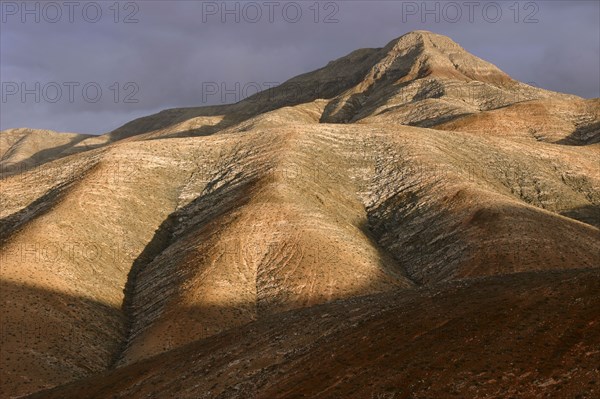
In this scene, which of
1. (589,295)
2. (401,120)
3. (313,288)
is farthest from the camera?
(401,120)

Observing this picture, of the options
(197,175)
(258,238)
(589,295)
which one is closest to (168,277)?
(258,238)

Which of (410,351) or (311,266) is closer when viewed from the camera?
(410,351)

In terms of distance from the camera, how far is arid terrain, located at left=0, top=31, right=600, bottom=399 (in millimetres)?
35500

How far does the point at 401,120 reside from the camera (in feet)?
520

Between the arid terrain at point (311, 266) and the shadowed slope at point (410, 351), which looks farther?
the arid terrain at point (311, 266)

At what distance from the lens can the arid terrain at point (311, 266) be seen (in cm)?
3550

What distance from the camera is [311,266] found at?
7362 centimetres

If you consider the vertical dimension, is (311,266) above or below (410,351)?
below

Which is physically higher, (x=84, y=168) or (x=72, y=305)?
(x=84, y=168)

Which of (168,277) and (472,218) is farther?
(472,218)

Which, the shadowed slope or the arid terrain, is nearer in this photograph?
the shadowed slope

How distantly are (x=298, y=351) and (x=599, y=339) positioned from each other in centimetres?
1699

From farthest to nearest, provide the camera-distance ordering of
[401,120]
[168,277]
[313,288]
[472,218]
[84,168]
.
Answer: [401,120], [84,168], [472,218], [168,277], [313,288]

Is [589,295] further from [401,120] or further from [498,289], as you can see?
[401,120]
